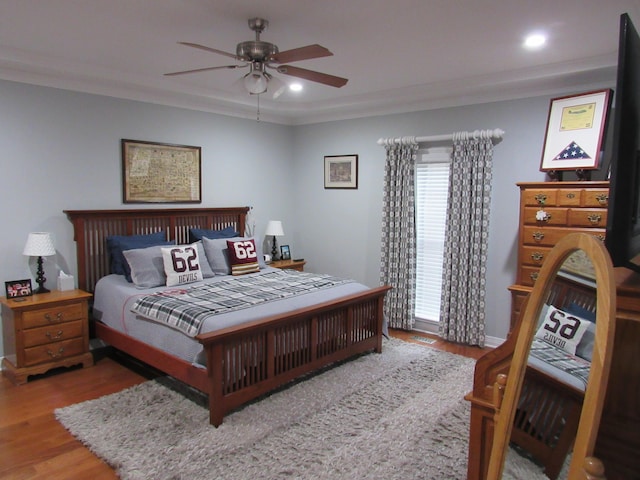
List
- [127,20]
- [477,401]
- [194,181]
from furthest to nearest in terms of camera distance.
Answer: [194,181] → [127,20] → [477,401]

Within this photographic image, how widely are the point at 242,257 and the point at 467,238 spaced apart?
2.28 metres

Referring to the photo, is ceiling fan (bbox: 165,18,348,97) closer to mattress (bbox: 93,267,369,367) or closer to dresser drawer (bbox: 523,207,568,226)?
mattress (bbox: 93,267,369,367)

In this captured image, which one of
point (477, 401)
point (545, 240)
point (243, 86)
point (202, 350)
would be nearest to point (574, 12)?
point (545, 240)

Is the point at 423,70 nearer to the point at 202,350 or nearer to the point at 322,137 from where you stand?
the point at 322,137

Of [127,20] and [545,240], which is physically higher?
[127,20]

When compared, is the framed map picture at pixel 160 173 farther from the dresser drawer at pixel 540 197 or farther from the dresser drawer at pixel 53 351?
the dresser drawer at pixel 540 197

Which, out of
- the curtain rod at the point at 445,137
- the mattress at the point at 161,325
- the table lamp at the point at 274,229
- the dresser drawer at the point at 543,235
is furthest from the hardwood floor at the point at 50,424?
the table lamp at the point at 274,229

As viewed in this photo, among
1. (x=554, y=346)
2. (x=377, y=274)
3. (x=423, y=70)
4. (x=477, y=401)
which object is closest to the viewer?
(x=554, y=346)

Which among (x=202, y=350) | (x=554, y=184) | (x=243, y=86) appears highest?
(x=243, y=86)

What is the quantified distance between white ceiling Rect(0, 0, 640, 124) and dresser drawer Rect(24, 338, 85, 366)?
86.7 inches

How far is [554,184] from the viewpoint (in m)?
3.58

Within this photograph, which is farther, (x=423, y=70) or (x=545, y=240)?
(x=423, y=70)

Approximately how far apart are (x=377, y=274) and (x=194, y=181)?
7.76ft

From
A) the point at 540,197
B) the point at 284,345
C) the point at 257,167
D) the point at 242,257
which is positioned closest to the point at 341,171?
the point at 257,167
